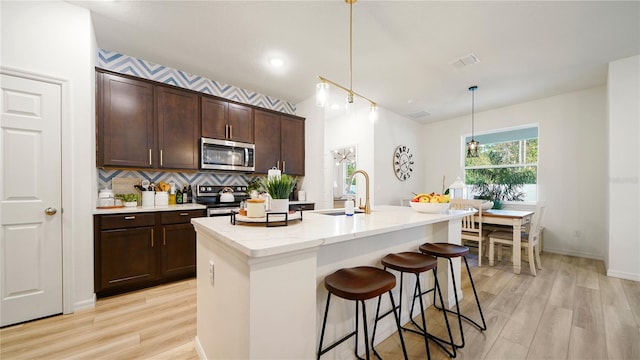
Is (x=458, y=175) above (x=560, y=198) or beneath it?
above

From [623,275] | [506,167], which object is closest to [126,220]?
[623,275]

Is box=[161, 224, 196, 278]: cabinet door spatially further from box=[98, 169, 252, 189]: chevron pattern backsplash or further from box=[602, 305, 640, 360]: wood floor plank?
box=[602, 305, 640, 360]: wood floor plank

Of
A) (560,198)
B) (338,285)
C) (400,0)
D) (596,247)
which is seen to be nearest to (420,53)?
(400,0)

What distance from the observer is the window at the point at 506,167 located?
4.61 meters

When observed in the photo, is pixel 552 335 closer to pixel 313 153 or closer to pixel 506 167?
pixel 313 153

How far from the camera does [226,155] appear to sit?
3.55m

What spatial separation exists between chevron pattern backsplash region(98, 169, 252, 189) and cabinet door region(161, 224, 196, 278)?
82cm

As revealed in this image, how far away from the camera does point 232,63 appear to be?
3143 millimetres

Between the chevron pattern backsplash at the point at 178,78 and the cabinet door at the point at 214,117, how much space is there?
330 mm

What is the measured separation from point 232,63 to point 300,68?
33.9 inches

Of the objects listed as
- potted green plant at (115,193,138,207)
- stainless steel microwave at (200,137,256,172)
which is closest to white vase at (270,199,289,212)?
stainless steel microwave at (200,137,256,172)

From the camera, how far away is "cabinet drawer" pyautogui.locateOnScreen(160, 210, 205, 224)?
2.76 m

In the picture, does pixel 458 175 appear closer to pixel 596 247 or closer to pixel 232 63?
pixel 596 247

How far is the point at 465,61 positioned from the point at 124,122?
4.09 metres
